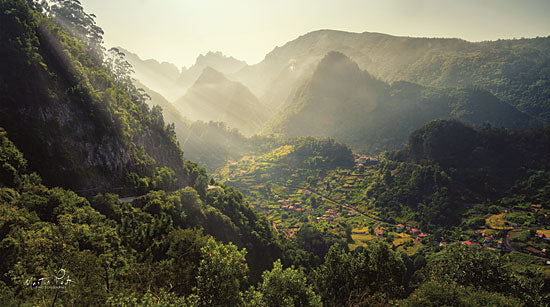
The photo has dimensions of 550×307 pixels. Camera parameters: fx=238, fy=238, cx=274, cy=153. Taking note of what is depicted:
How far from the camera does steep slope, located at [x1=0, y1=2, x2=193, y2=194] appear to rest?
38.5 metres

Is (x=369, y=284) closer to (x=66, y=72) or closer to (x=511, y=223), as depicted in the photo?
(x=66, y=72)

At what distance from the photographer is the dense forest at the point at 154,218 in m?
21.4

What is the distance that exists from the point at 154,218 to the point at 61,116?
25.1 metres

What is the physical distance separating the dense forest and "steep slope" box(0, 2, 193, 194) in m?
0.22

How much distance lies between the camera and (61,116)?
43.6 meters

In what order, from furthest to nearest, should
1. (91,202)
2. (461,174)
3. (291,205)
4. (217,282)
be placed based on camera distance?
(291,205), (461,174), (91,202), (217,282)

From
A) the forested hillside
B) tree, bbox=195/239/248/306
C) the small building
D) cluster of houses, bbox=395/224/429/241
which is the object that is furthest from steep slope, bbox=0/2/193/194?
the forested hillside

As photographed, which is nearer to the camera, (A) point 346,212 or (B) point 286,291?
(B) point 286,291

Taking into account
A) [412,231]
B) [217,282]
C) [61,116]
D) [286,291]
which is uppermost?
[61,116]

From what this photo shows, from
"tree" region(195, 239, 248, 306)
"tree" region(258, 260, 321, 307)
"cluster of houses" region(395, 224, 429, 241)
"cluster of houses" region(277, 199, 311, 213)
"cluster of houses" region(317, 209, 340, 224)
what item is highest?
"tree" region(195, 239, 248, 306)

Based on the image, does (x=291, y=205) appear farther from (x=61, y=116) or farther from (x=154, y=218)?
(x=61, y=116)

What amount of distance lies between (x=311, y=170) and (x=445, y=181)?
262 ft

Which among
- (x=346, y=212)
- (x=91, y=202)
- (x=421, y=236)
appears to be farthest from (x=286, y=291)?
(x=346, y=212)

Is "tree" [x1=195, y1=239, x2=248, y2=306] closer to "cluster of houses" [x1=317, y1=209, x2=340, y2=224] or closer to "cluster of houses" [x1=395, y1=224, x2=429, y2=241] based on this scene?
"cluster of houses" [x1=395, y1=224, x2=429, y2=241]
